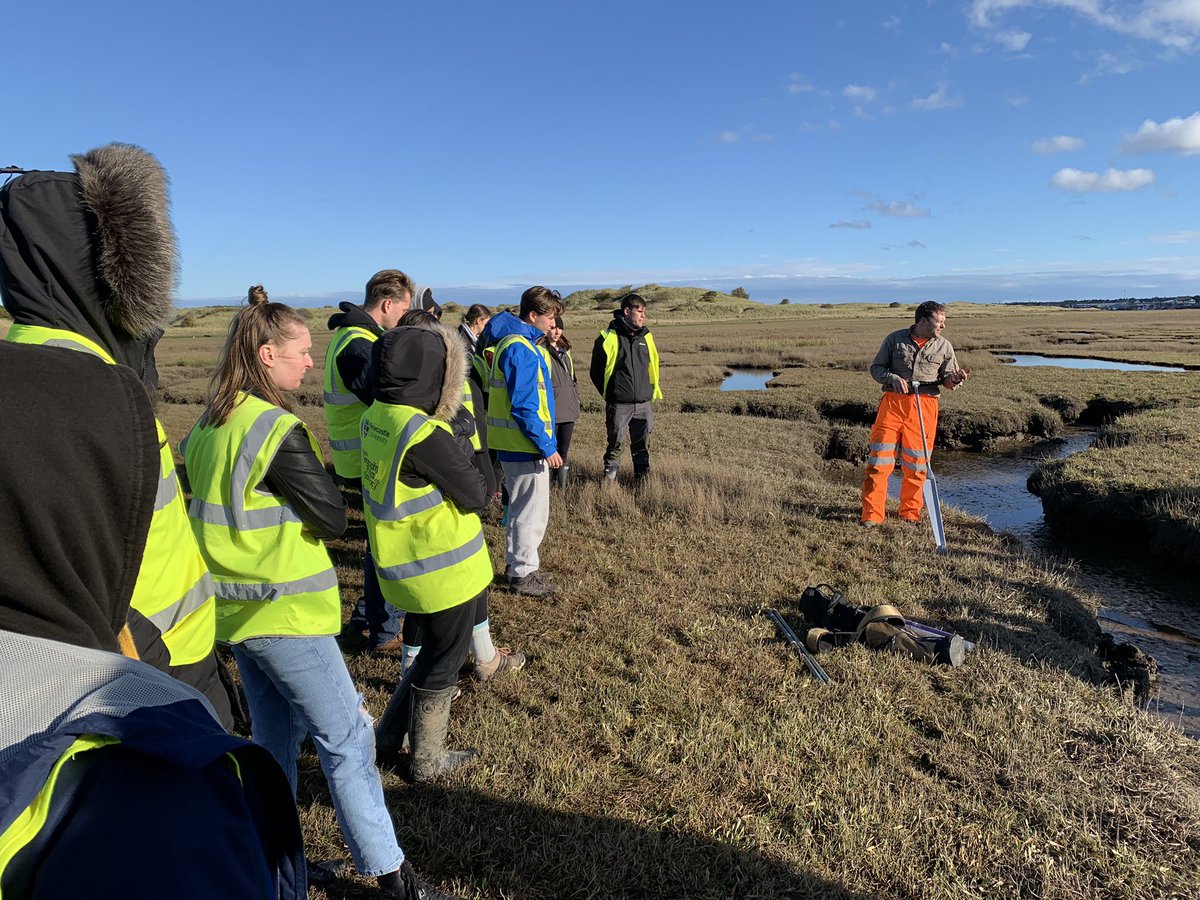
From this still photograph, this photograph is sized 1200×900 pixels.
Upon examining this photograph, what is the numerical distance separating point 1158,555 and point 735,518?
4608 millimetres

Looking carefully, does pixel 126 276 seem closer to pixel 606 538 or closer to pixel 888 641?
pixel 888 641

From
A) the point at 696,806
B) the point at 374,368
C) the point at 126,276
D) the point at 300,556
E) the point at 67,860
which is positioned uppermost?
the point at 126,276

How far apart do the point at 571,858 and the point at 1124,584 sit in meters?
6.82

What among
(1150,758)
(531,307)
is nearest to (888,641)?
(1150,758)

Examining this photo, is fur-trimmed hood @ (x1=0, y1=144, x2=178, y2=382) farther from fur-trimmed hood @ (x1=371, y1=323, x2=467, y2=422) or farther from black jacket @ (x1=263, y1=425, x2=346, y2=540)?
fur-trimmed hood @ (x1=371, y1=323, x2=467, y2=422)

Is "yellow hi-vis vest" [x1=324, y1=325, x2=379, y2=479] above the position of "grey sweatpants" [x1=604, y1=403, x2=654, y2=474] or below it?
above

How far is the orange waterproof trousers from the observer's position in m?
7.59

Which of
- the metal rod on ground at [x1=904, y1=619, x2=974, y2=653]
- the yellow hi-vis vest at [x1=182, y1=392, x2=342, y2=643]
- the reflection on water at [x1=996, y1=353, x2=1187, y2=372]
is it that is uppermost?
the reflection on water at [x1=996, y1=353, x2=1187, y2=372]

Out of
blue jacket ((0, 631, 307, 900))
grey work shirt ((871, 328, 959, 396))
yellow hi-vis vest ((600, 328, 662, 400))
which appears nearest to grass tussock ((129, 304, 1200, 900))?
grey work shirt ((871, 328, 959, 396))

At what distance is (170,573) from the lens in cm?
162

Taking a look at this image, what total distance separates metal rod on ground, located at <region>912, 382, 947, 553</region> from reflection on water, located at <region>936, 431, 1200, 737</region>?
125 cm

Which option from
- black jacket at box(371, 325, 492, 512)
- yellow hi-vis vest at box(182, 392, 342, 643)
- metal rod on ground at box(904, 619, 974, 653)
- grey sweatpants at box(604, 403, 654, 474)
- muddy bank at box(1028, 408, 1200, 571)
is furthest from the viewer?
grey sweatpants at box(604, 403, 654, 474)

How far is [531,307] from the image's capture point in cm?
596

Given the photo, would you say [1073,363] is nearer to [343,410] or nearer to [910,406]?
[910,406]
